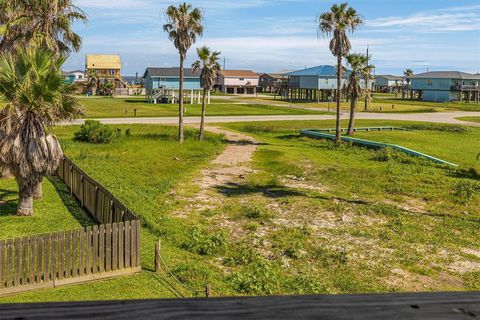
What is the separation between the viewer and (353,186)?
22938mm

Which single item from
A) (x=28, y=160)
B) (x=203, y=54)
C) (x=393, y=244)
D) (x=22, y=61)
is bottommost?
(x=393, y=244)

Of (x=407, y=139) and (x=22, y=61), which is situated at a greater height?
(x=22, y=61)


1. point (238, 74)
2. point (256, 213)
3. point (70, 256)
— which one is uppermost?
point (238, 74)

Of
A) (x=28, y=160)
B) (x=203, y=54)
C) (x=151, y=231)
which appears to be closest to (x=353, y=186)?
(x=151, y=231)

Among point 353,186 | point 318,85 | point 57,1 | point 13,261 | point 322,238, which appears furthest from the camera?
point 318,85

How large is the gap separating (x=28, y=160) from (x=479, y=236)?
14753mm

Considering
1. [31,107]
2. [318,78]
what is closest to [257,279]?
[31,107]

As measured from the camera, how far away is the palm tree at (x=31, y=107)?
1469 centimetres

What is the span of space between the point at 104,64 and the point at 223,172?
345ft

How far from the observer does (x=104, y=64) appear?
12331 centimetres

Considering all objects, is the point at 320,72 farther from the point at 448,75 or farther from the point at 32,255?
the point at 32,255

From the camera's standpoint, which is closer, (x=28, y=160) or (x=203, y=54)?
(x=28, y=160)

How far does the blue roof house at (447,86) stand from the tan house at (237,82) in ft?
136

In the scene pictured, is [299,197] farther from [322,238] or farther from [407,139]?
[407,139]
